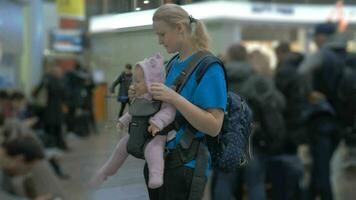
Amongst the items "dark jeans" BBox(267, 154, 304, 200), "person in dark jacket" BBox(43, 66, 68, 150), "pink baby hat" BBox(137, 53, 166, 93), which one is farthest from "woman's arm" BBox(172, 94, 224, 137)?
"dark jeans" BBox(267, 154, 304, 200)

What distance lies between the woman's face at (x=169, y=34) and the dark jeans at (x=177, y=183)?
0.39 metres

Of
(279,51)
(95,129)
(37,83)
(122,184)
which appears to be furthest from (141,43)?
(279,51)

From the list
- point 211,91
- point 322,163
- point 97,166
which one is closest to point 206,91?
point 211,91

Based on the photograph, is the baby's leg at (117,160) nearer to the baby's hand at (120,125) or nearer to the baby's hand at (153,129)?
the baby's hand at (120,125)

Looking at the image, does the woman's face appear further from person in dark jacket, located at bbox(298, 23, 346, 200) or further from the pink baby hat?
person in dark jacket, located at bbox(298, 23, 346, 200)

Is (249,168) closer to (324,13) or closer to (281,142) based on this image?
(281,142)

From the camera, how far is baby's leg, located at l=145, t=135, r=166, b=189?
74.2 inches

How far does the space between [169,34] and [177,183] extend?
1.55 feet

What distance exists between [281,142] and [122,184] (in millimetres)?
2072

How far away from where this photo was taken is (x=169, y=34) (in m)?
1.89

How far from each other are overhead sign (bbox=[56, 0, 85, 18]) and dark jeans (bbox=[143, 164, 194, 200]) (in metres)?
1.43

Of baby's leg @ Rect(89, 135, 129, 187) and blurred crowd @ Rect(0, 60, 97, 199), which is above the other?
baby's leg @ Rect(89, 135, 129, 187)

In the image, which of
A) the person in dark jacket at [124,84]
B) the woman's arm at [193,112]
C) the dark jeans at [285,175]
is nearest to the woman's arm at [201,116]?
the woman's arm at [193,112]

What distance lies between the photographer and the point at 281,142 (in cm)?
435
